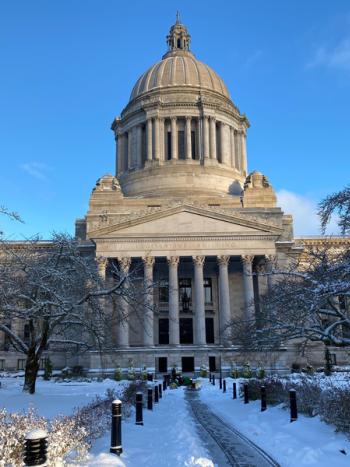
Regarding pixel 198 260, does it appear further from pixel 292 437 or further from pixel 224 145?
pixel 292 437

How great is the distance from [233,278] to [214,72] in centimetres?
3688

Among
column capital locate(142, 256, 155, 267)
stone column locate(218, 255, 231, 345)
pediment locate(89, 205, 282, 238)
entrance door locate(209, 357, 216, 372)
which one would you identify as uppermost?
pediment locate(89, 205, 282, 238)

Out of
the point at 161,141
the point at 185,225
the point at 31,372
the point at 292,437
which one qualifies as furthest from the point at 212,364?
the point at 292,437

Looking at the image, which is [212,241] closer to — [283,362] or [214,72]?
[283,362]

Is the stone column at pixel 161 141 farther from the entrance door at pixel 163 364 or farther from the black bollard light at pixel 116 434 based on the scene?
the black bollard light at pixel 116 434

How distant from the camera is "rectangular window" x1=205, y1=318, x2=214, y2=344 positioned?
52.5 meters

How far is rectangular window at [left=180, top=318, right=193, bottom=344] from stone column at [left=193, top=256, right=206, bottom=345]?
4.73 m

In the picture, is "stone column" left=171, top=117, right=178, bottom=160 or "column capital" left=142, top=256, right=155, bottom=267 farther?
"stone column" left=171, top=117, right=178, bottom=160

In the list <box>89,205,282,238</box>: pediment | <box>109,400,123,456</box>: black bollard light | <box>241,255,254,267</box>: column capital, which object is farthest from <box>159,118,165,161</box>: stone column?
<box>109,400,123,456</box>: black bollard light

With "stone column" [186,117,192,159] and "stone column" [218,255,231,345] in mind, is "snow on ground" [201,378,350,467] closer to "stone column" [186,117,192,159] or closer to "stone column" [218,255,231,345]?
"stone column" [218,255,231,345]

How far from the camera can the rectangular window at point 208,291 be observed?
5379 cm

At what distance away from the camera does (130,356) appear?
4606 cm

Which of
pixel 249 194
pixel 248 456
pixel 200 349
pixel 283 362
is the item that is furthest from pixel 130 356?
pixel 248 456

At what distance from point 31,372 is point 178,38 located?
7103 centimetres
